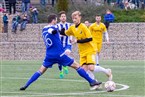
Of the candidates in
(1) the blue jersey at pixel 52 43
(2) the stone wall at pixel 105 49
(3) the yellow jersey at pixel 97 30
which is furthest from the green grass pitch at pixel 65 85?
(2) the stone wall at pixel 105 49

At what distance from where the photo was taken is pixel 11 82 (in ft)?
63.5

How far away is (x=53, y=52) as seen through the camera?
56.1 feet

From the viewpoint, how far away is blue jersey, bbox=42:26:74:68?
17.0 metres

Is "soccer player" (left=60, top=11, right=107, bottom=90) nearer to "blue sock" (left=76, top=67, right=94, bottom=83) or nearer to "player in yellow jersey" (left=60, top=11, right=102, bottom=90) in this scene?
"player in yellow jersey" (left=60, top=11, right=102, bottom=90)

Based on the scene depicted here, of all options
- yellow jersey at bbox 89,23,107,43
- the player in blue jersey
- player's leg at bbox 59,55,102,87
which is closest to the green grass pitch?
player's leg at bbox 59,55,102,87

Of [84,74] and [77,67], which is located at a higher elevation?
[77,67]

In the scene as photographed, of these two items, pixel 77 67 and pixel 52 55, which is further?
pixel 52 55

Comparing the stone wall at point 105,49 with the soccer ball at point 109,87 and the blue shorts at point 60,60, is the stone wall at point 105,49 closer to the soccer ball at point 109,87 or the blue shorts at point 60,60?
the blue shorts at point 60,60

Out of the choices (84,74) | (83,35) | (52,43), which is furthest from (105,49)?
(84,74)

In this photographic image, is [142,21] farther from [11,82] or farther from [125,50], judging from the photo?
[11,82]

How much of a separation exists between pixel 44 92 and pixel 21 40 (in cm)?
2125

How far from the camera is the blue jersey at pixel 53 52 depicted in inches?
669

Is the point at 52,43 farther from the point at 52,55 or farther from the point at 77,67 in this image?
the point at 77,67

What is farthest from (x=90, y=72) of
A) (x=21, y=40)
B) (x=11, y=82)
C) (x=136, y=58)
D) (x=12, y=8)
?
(x=12, y=8)
